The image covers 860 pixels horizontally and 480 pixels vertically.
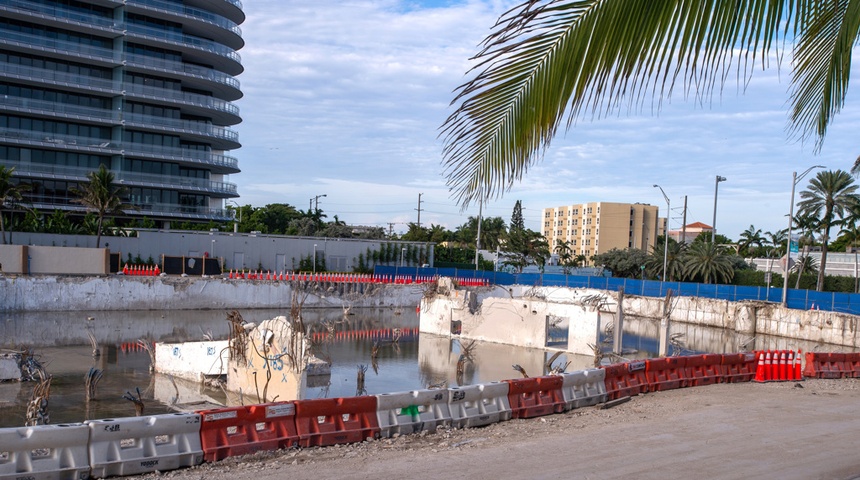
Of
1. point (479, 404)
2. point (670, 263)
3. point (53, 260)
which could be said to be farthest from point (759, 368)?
point (670, 263)

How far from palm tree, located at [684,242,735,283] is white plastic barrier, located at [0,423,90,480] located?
6244cm

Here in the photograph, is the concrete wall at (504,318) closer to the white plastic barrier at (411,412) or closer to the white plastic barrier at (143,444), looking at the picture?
the white plastic barrier at (411,412)

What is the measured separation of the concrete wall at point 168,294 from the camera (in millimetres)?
39788

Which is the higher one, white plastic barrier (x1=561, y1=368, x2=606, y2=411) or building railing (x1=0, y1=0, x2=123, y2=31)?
building railing (x1=0, y1=0, x2=123, y2=31)

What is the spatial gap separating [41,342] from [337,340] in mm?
12957

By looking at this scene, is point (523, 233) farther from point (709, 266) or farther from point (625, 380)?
point (625, 380)

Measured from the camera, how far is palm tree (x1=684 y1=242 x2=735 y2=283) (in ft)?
213

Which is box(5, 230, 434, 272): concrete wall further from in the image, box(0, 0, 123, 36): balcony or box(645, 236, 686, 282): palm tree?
box(645, 236, 686, 282): palm tree

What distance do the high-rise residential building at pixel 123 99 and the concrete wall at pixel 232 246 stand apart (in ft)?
31.8

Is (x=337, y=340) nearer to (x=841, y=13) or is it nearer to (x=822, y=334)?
(x=822, y=334)

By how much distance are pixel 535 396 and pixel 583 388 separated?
1724mm

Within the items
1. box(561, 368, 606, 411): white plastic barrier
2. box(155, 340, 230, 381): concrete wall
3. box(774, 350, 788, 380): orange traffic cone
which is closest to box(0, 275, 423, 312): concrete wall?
box(155, 340, 230, 381): concrete wall

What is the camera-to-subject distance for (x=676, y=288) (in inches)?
2206

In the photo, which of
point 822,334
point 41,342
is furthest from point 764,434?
point 822,334
